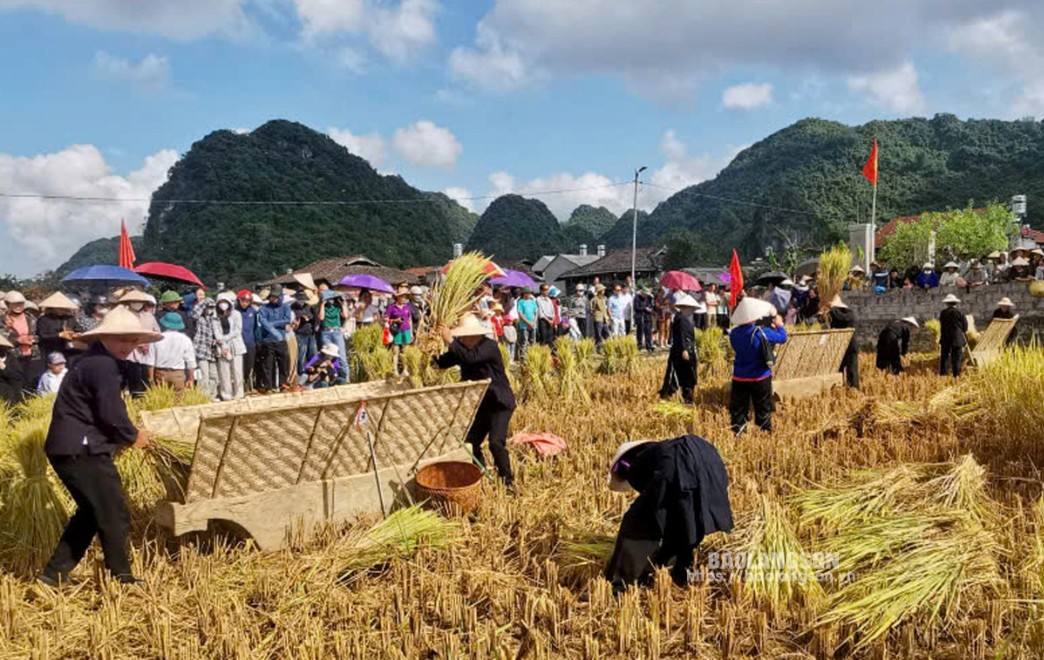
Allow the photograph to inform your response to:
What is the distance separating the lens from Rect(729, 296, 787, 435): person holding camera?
Answer: 665 centimetres

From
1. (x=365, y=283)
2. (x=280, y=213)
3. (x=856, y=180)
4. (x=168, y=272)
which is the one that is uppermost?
(x=856, y=180)

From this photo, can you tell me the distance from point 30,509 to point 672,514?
12.8 ft

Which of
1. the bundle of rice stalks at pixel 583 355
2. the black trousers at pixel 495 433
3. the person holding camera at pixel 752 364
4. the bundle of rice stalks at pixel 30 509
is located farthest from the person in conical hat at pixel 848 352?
the bundle of rice stalks at pixel 30 509

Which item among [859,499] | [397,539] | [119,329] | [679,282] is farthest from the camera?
[679,282]

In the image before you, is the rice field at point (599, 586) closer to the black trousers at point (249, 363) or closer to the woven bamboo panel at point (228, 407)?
the woven bamboo panel at point (228, 407)

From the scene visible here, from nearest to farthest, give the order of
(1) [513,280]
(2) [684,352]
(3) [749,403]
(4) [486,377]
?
(4) [486,377] → (3) [749,403] → (2) [684,352] → (1) [513,280]

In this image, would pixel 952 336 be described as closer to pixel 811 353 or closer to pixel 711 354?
pixel 811 353

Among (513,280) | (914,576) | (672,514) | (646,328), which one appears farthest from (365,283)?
(914,576)

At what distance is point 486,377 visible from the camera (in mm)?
5551

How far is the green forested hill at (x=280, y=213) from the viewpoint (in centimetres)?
4922

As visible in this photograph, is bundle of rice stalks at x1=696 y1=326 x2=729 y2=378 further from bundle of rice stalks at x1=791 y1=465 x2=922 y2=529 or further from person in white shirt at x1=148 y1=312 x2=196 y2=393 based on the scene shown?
person in white shirt at x1=148 y1=312 x2=196 y2=393

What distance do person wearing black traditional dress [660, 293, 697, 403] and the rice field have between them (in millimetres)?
3262

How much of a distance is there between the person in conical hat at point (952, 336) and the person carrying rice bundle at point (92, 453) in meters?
9.82

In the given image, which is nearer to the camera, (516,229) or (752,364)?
(752,364)
